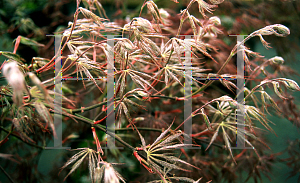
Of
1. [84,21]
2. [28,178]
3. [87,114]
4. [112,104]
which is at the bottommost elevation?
[28,178]

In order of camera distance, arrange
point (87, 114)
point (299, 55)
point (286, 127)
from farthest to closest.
→ point (286, 127) < point (299, 55) < point (87, 114)

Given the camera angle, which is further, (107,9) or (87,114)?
(107,9)

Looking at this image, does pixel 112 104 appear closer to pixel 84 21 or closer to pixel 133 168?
pixel 84 21

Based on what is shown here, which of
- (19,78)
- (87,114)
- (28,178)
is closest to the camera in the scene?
(19,78)

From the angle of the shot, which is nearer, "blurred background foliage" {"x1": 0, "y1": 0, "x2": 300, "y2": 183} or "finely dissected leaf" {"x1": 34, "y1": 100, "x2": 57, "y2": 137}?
"finely dissected leaf" {"x1": 34, "y1": 100, "x2": 57, "y2": 137}

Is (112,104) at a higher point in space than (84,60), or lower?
lower

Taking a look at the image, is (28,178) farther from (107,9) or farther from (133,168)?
(107,9)

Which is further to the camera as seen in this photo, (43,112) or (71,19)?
(71,19)

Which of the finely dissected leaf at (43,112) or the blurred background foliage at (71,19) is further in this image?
the blurred background foliage at (71,19)

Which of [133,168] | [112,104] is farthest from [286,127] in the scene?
[112,104]

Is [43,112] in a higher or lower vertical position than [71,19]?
lower
